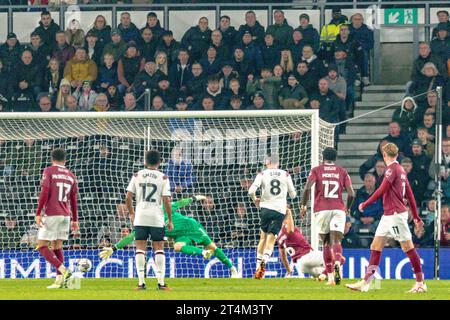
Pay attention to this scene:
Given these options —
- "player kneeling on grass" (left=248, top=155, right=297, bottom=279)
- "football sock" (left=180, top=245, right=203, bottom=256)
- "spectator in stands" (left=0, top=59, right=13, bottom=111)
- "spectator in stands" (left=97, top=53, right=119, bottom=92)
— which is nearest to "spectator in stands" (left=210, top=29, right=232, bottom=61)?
"spectator in stands" (left=97, top=53, right=119, bottom=92)

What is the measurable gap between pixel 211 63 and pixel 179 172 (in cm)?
378

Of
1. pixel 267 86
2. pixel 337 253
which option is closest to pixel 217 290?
pixel 337 253

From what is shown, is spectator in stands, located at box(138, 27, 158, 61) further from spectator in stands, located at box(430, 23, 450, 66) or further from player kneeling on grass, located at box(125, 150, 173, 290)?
player kneeling on grass, located at box(125, 150, 173, 290)

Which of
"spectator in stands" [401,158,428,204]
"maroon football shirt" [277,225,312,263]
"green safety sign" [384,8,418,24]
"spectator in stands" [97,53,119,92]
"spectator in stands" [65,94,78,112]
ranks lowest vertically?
"maroon football shirt" [277,225,312,263]

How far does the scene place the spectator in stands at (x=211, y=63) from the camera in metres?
30.1

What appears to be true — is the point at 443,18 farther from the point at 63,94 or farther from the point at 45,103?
the point at 45,103

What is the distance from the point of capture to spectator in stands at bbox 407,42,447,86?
29234mm

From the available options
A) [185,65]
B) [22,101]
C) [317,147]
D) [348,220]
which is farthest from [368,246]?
[22,101]

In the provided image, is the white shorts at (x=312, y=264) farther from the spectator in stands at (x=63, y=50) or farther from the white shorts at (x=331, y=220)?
the spectator in stands at (x=63, y=50)

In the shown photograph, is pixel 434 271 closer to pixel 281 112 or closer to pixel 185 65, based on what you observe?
pixel 281 112

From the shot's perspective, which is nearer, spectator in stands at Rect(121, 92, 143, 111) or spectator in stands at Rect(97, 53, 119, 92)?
spectator in stands at Rect(121, 92, 143, 111)

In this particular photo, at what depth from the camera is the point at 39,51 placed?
31.2m

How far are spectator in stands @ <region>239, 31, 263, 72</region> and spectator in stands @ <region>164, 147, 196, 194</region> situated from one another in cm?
365

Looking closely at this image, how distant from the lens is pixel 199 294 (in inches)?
758
